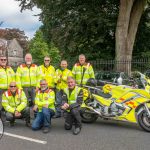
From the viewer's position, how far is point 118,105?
361 inches

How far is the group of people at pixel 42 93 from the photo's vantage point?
8.99 metres

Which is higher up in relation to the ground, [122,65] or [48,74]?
[122,65]

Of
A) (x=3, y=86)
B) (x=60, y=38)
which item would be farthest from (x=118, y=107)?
(x=60, y=38)

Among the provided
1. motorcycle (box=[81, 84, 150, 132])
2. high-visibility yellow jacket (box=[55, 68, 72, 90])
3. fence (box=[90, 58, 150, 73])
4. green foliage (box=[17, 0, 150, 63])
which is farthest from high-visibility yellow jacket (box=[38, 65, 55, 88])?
green foliage (box=[17, 0, 150, 63])

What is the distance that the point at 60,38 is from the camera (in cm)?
2431

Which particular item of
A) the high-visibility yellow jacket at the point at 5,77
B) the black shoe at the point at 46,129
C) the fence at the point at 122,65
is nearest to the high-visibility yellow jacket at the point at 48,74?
the high-visibility yellow jacket at the point at 5,77

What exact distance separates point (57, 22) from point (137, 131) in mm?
17165

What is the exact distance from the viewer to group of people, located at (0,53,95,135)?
8.99m

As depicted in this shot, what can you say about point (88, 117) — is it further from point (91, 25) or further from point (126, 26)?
point (91, 25)

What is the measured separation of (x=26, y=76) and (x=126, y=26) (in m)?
12.9

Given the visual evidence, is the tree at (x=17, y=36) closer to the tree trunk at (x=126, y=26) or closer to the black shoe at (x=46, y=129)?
the tree trunk at (x=126, y=26)

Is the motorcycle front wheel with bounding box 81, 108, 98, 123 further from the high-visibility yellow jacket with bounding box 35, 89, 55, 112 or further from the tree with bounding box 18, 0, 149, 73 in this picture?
the tree with bounding box 18, 0, 149, 73

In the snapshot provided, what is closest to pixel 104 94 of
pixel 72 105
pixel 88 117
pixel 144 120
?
pixel 88 117

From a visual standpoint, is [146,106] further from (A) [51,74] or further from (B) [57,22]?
(B) [57,22]
